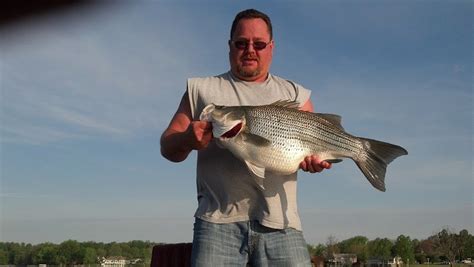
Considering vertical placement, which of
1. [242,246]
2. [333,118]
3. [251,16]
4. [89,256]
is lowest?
[89,256]

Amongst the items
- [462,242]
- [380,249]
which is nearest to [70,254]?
[462,242]

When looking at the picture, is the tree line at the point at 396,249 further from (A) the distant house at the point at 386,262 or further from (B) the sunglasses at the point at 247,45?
(B) the sunglasses at the point at 247,45

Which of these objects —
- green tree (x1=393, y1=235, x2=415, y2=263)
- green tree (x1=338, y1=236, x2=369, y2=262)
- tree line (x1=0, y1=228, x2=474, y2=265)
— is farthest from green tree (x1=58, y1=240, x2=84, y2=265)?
green tree (x1=393, y1=235, x2=415, y2=263)

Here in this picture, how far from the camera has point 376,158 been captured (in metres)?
3.83

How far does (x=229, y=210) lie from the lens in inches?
137

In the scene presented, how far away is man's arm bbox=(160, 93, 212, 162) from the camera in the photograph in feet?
11.0

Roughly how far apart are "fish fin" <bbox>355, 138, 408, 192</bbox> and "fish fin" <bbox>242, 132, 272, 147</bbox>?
73cm

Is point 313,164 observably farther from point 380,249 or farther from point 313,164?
point 380,249

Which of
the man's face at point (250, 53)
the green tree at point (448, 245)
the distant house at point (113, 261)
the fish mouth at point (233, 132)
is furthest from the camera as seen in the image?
the green tree at point (448, 245)

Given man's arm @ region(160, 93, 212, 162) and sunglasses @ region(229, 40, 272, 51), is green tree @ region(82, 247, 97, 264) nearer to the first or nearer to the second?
man's arm @ region(160, 93, 212, 162)

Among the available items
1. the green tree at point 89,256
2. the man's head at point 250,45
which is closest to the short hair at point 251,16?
the man's head at point 250,45

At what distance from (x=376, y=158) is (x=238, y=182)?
1.01 meters

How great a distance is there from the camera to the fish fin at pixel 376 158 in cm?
379

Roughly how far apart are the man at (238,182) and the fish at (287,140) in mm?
93
